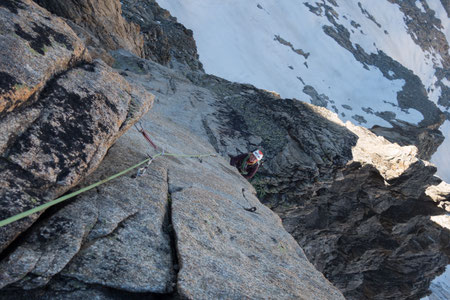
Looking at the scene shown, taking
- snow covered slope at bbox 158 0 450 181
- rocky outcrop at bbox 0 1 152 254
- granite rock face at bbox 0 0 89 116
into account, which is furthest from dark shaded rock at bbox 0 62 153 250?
snow covered slope at bbox 158 0 450 181

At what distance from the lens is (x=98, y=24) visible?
21.3 m

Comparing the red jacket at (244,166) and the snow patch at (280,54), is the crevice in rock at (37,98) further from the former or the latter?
the snow patch at (280,54)

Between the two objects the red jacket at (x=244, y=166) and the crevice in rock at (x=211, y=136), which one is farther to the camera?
the crevice in rock at (x=211, y=136)

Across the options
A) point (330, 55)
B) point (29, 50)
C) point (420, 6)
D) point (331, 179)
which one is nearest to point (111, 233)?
point (29, 50)

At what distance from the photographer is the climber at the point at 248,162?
14438 mm

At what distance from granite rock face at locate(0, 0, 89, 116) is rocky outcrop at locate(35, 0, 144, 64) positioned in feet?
38.8

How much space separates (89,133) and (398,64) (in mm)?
130926

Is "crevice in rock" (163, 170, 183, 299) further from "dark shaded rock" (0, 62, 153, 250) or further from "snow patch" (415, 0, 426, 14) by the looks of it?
"snow patch" (415, 0, 426, 14)

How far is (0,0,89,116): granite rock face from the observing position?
176 inches

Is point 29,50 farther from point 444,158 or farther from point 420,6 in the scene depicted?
point 420,6

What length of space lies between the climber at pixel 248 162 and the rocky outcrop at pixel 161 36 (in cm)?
2110

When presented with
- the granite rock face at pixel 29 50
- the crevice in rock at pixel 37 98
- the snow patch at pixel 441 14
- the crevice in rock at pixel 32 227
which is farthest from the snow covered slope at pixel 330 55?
the crevice in rock at pixel 32 227

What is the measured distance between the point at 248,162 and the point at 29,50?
426 inches

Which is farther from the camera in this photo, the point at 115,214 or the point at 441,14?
the point at 441,14
